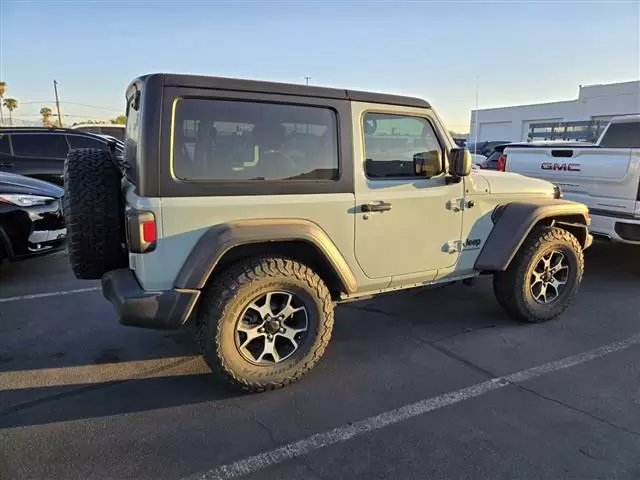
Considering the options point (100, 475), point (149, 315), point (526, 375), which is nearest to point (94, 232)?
point (149, 315)

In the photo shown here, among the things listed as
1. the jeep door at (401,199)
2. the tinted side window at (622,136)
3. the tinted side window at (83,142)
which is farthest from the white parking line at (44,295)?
the tinted side window at (622,136)

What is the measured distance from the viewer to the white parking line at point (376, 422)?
2.44 meters

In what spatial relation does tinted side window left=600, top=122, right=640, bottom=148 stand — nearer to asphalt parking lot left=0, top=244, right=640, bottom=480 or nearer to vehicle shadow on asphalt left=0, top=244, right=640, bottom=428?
vehicle shadow on asphalt left=0, top=244, right=640, bottom=428

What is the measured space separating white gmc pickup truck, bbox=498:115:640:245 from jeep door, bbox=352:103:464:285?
2811 millimetres

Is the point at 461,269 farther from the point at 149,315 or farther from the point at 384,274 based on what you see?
the point at 149,315

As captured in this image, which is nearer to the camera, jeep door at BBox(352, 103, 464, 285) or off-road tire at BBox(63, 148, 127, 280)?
off-road tire at BBox(63, 148, 127, 280)

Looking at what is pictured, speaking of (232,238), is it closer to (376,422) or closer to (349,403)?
(349,403)

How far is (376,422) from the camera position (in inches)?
112

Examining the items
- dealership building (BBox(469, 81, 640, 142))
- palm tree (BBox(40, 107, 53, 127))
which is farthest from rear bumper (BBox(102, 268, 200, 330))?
palm tree (BBox(40, 107, 53, 127))

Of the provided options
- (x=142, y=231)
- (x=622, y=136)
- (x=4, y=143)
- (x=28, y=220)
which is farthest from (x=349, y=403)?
(x=4, y=143)

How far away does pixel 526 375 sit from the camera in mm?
3436

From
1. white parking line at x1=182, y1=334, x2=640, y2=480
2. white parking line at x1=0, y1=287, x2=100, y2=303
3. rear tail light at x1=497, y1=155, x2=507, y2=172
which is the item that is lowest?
white parking line at x1=182, y1=334, x2=640, y2=480

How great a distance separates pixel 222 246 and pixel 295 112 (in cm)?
103

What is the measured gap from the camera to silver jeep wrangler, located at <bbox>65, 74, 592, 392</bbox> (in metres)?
2.85
